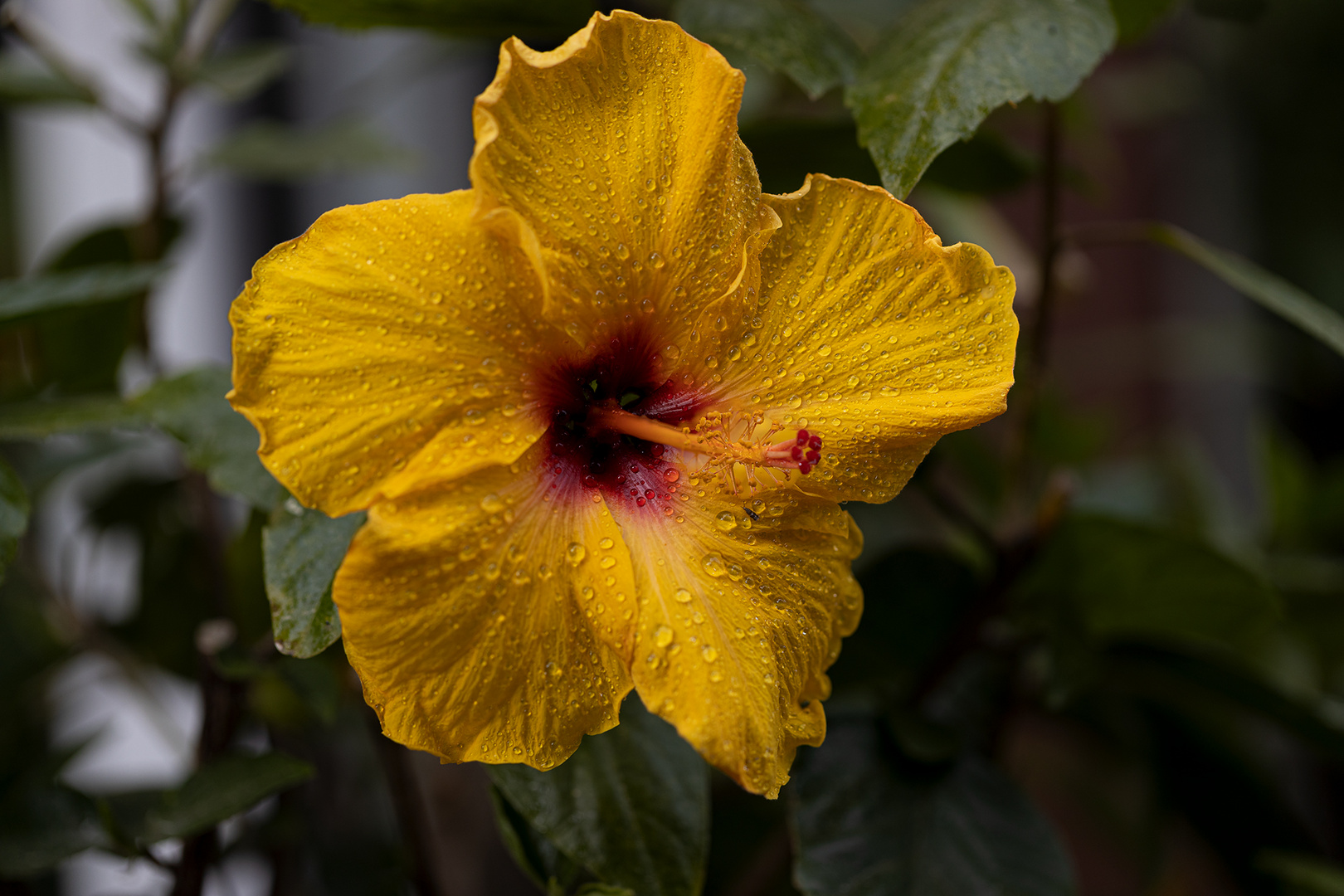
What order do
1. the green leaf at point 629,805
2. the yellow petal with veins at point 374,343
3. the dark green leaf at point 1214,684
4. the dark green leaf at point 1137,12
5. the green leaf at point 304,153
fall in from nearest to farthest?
1. the yellow petal with veins at point 374,343
2. the green leaf at point 629,805
3. the dark green leaf at point 1137,12
4. the dark green leaf at point 1214,684
5. the green leaf at point 304,153

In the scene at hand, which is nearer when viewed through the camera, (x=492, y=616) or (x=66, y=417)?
(x=492, y=616)

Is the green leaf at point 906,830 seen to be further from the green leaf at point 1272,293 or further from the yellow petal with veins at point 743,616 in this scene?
the green leaf at point 1272,293

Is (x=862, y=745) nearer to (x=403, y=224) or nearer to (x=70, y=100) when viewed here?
Result: (x=403, y=224)

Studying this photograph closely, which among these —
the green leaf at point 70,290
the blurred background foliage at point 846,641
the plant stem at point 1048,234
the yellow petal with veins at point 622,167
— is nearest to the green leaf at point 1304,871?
the blurred background foliage at point 846,641

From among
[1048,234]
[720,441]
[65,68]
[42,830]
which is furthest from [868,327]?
[65,68]

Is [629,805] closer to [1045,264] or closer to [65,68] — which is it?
[1045,264]
